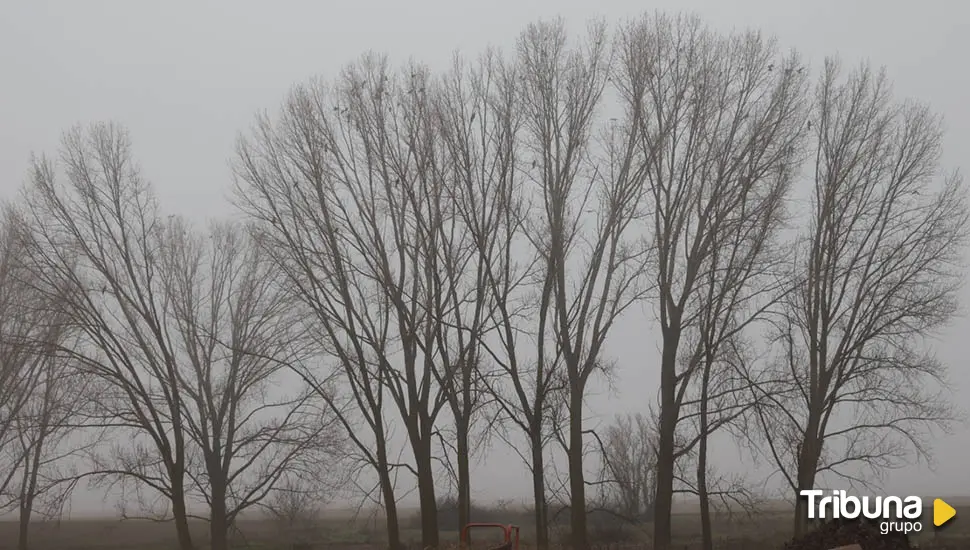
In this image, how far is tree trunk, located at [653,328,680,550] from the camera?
758 inches

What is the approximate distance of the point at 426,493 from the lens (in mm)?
20094

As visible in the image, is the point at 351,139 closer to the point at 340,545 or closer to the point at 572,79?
the point at 572,79

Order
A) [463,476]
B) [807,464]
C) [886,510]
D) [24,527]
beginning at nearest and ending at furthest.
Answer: [886,510] < [463,476] < [807,464] < [24,527]

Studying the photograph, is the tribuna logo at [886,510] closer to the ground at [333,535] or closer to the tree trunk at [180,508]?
the ground at [333,535]

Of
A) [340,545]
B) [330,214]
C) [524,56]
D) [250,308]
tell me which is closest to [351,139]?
[330,214]

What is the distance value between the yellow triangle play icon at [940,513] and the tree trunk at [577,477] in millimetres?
7208

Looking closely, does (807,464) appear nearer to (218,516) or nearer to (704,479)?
(704,479)

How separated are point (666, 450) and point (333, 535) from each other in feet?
49.6

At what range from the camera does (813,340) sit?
76.3ft

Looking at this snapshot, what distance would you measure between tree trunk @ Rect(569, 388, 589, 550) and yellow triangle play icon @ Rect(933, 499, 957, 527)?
721 cm

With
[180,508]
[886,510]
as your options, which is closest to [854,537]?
[886,510]

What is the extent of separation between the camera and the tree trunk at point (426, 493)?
19.8 metres

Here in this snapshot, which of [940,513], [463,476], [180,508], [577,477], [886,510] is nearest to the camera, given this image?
[886,510]

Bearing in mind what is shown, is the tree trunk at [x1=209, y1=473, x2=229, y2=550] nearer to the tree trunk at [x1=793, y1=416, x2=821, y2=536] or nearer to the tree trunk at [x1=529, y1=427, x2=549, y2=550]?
the tree trunk at [x1=529, y1=427, x2=549, y2=550]
